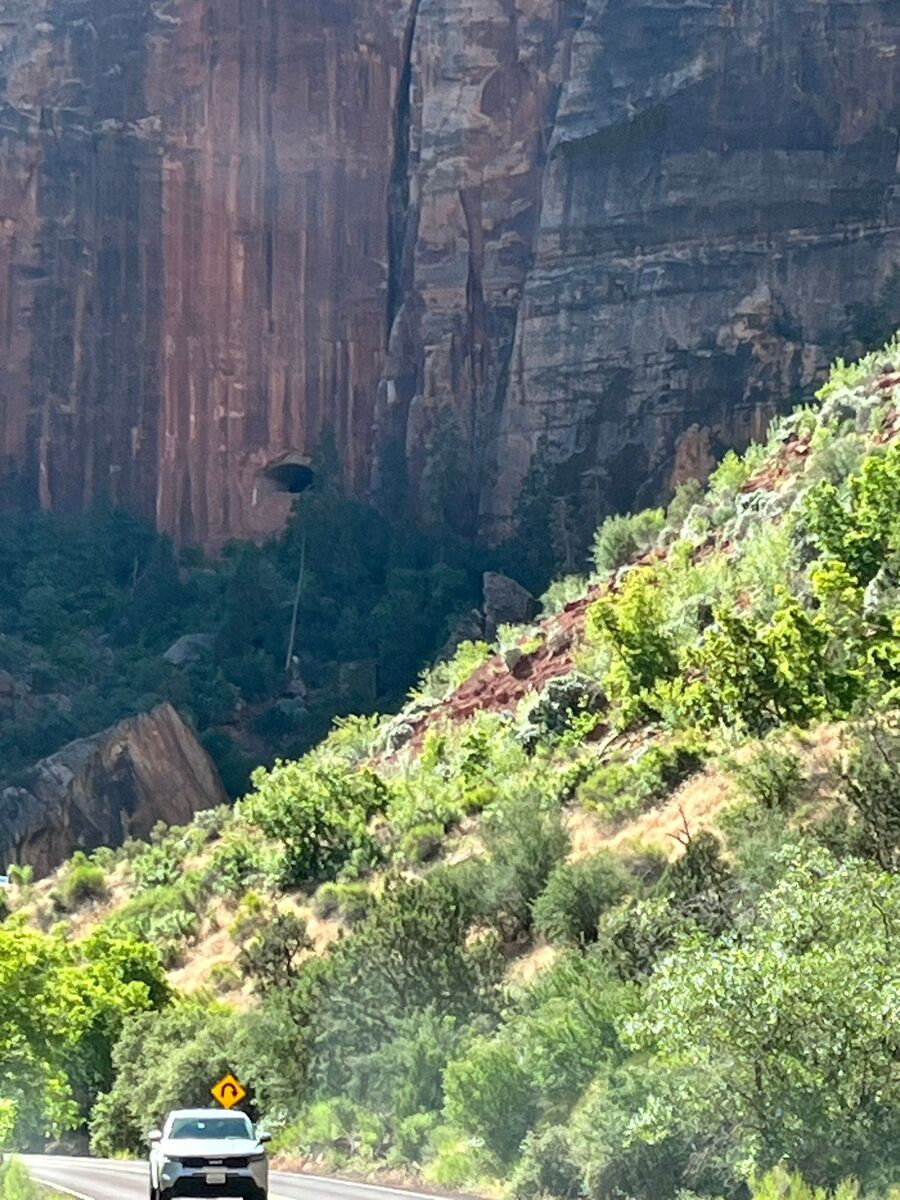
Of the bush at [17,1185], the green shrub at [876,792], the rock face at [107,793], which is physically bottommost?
the rock face at [107,793]

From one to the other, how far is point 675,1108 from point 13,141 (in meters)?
72.7

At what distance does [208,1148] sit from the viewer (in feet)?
74.1

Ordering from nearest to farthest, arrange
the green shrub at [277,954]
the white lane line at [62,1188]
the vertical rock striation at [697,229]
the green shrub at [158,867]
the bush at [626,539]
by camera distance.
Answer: the white lane line at [62,1188] < the green shrub at [277,954] < the green shrub at [158,867] < the bush at [626,539] < the vertical rock striation at [697,229]

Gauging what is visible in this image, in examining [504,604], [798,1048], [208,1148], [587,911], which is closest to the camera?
[798,1048]

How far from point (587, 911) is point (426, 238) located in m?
54.1

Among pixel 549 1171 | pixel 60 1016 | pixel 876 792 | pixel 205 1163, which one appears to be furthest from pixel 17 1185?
pixel 876 792

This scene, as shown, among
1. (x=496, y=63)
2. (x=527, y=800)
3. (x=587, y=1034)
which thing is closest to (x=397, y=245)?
(x=496, y=63)

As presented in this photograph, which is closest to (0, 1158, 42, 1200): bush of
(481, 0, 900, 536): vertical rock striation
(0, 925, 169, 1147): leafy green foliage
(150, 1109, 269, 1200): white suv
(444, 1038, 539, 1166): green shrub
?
(150, 1109, 269, 1200): white suv

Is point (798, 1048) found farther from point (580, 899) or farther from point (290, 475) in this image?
point (290, 475)

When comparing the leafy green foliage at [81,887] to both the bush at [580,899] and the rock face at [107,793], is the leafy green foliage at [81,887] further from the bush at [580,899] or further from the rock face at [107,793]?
the bush at [580,899]

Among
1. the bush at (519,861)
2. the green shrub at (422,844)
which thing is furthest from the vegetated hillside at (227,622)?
the bush at (519,861)

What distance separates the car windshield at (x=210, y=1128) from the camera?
75.8 feet

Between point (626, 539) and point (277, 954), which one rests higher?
point (277, 954)

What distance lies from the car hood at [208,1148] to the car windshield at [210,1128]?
0.17 metres
